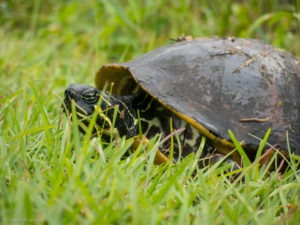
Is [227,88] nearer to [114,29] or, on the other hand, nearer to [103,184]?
[103,184]

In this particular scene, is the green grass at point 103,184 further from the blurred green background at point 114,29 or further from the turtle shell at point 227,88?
the blurred green background at point 114,29

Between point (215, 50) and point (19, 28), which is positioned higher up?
point (215, 50)

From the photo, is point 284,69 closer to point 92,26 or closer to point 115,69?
point 115,69

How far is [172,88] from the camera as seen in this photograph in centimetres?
263

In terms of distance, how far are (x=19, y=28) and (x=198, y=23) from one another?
96.2 inches

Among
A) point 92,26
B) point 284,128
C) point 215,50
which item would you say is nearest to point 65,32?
point 92,26

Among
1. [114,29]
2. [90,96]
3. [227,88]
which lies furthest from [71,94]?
[114,29]

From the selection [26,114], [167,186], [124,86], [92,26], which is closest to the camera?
[167,186]

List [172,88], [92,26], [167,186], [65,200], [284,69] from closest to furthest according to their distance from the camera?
[65,200]
[167,186]
[172,88]
[284,69]
[92,26]

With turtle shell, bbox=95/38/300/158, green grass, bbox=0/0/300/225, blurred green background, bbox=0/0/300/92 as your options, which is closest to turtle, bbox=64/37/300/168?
turtle shell, bbox=95/38/300/158

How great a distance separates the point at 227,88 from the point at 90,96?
31.8 inches

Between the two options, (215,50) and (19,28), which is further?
(19,28)

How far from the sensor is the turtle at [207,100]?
2486mm

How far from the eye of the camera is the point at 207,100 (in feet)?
8.57
